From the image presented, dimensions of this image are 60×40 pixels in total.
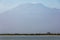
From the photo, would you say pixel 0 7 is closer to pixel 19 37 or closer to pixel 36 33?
pixel 19 37

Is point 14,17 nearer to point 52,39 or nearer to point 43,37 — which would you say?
point 43,37

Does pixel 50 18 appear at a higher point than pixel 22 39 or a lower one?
higher

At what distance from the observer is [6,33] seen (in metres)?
1.76

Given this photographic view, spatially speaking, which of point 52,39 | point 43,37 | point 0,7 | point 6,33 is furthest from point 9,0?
point 52,39

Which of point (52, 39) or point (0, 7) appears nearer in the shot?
point (52, 39)

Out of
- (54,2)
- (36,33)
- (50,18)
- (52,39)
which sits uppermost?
(54,2)

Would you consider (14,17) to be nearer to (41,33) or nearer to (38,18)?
(38,18)

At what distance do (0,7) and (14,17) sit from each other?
276mm

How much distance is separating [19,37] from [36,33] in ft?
0.91

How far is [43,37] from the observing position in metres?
1.68

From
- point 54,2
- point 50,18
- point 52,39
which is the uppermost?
point 54,2

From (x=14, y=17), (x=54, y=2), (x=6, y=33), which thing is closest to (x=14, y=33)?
(x=6, y=33)

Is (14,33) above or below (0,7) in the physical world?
below

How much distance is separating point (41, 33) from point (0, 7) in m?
0.77
